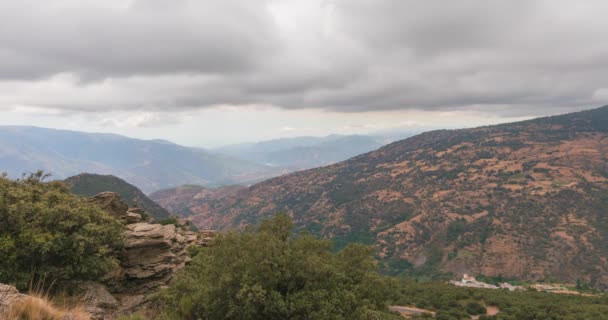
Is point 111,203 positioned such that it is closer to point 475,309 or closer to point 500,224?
point 475,309

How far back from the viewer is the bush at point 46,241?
19141 millimetres

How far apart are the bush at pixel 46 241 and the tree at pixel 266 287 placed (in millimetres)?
5606

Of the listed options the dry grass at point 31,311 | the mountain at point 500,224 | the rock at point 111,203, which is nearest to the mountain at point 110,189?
the mountain at point 500,224

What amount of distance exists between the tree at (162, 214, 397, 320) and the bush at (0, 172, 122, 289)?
5606 mm

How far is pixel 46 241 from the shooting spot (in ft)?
64.4

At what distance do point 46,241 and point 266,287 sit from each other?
13.4 m

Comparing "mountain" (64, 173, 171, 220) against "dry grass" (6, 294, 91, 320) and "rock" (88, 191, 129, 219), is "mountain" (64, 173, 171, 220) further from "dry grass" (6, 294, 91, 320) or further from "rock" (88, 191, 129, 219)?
"dry grass" (6, 294, 91, 320)

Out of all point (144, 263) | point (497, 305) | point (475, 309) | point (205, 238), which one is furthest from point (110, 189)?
point (497, 305)

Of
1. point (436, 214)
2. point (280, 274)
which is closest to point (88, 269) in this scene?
point (280, 274)

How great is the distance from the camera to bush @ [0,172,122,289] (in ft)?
62.8

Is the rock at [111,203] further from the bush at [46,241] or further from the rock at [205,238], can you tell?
the rock at [205,238]

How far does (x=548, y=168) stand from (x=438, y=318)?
188 metres

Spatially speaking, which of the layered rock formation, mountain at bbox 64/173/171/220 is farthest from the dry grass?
mountain at bbox 64/173/171/220

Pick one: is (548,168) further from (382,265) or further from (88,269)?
(88,269)
